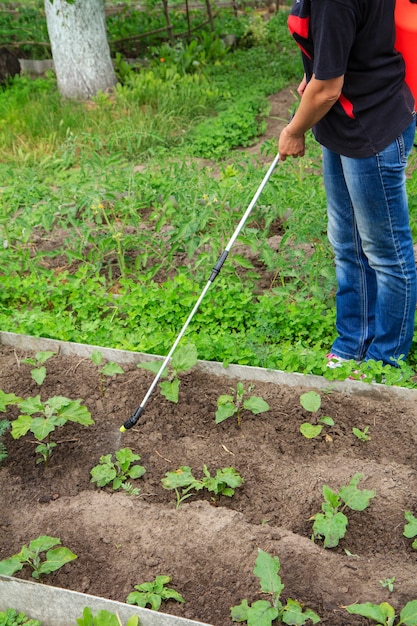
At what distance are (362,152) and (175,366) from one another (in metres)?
1.34

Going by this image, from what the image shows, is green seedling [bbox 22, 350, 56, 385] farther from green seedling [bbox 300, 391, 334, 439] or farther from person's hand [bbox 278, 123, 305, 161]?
person's hand [bbox 278, 123, 305, 161]

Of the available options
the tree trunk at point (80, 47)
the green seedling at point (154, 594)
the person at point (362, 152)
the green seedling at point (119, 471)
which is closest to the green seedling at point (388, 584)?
the green seedling at point (154, 594)

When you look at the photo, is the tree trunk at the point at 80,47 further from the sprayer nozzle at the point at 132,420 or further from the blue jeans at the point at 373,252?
the sprayer nozzle at the point at 132,420

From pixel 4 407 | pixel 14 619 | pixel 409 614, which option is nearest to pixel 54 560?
pixel 14 619

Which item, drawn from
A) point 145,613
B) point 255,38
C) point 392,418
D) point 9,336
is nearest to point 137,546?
point 145,613

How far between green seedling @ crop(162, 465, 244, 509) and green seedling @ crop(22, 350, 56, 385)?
94 cm

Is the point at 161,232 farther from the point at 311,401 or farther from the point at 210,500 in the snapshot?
the point at 210,500

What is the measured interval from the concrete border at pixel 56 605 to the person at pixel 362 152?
1.84m

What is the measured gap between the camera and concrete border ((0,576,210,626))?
267 centimetres

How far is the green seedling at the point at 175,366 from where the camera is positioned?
12.3 ft

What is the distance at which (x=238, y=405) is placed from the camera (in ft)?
12.1

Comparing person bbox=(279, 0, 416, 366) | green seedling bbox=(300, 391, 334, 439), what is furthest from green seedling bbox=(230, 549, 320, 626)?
person bbox=(279, 0, 416, 366)

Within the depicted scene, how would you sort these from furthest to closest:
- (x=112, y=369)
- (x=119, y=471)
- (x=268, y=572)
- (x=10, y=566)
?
(x=112, y=369) < (x=119, y=471) < (x=10, y=566) < (x=268, y=572)

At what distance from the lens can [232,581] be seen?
2869 millimetres
